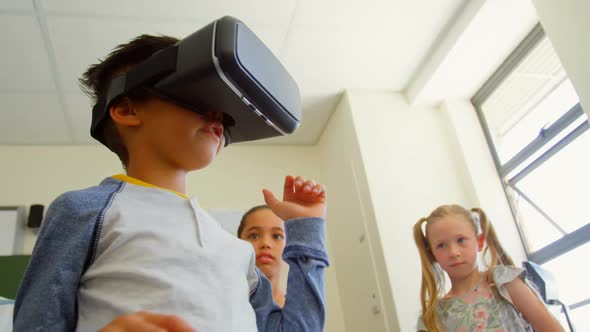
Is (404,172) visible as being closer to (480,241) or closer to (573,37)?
(480,241)

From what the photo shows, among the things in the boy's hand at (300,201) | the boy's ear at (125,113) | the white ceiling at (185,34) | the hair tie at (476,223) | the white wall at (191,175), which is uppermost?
the white ceiling at (185,34)

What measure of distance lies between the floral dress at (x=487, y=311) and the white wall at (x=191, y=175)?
1202 millimetres

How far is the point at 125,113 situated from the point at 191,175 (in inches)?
83.1

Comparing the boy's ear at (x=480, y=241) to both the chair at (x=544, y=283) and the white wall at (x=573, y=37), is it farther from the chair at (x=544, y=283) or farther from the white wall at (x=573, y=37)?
the white wall at (x=573, y=37)

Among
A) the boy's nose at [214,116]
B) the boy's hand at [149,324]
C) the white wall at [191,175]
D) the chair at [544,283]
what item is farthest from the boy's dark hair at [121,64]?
the white wall at [191,175]

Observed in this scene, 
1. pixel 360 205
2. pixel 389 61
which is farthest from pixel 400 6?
pixel 360 205

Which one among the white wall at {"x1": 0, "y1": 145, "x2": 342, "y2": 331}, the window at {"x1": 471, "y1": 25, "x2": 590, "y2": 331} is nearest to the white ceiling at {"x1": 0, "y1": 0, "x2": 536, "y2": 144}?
the white wall at {"x1": 0, "y1": 145, "x2": 342, "y2": 331}

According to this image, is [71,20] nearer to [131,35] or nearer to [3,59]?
[131,35]

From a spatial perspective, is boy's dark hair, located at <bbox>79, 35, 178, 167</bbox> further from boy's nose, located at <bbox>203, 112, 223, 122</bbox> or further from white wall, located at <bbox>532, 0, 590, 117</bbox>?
white wall, located at <bbox>532, 0, 590, 117</bbox>

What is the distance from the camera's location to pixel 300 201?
2.43 ft

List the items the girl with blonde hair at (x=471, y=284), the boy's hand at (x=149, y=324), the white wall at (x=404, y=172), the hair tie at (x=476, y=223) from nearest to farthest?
the boy's hand at (x=149, y=324), the girl with blonde hair at (x=471, y=284), the hair tie at (x=476, y=223), the white wall at (x=404, y=172)

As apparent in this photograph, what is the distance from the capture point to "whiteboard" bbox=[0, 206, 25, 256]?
7.81ft

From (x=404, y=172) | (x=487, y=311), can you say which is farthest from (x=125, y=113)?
(x=404, y=172)

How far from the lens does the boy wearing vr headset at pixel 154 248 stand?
1.54 feet
